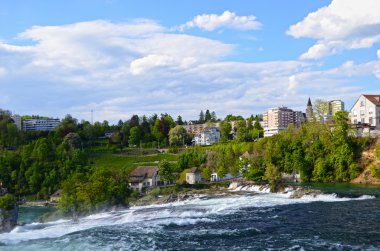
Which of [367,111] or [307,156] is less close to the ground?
[367,111]

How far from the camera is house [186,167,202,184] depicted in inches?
3942

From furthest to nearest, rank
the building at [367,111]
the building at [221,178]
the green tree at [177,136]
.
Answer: the green tree at [177,136], the building at [367,111], the building at [221,178]

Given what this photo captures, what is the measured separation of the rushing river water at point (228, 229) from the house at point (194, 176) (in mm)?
44303

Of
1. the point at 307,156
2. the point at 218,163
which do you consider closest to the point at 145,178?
the point at 218,163

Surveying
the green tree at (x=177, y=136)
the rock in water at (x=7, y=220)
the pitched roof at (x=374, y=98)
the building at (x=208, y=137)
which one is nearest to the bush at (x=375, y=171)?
the pitched roof at (x=374, y=98)

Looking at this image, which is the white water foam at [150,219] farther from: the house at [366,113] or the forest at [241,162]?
the house at [366,113]

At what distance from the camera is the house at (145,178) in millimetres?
97188

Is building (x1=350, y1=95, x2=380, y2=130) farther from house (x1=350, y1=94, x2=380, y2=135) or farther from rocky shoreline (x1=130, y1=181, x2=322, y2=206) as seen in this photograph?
rocky shoreline (x1=130, y1=181, x2=322, y2=206)

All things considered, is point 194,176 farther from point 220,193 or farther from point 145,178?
point 220,193

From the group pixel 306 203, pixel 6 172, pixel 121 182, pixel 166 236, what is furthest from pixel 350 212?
pixel 6 172

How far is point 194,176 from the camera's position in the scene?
100 metres

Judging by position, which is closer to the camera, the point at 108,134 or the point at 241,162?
the point at 241,162

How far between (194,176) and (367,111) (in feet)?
160

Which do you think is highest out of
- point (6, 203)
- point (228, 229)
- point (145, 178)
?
point (6, 203)
